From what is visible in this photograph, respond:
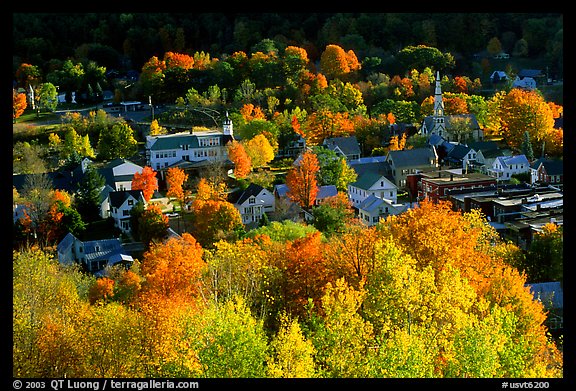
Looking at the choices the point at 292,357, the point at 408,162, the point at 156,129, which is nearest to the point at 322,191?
the point at 408,162

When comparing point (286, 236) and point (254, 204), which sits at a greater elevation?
point (286, 236)

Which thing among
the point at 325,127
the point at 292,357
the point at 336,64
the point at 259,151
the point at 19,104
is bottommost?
the point at 259,151

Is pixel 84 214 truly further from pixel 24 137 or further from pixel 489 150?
pixel 489 150

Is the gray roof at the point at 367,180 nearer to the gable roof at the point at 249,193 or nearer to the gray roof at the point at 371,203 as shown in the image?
the gray roof at the point at 371,203

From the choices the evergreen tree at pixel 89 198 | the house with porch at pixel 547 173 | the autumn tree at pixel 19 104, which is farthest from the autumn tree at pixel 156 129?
the house with porch at pixel 547 173

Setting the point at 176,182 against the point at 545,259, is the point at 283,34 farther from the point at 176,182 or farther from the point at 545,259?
the point at 545,259

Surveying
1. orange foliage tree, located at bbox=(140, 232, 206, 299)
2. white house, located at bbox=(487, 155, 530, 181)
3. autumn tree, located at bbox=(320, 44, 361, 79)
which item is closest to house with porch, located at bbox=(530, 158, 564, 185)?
white house, located at bbox=(487, 155, 530, 181)
